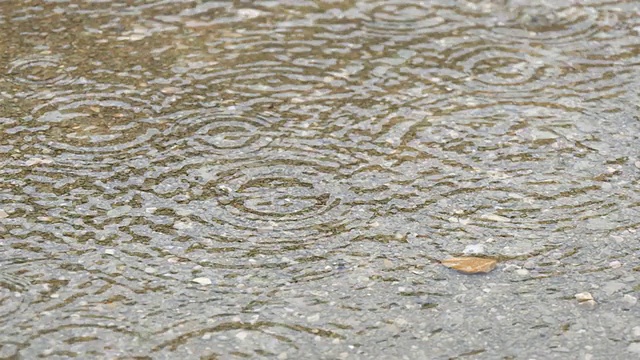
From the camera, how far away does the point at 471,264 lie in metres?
3.67

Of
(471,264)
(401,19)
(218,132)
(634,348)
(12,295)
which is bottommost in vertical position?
(634,348)

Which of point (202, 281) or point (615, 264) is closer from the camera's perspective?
point (202, 281)

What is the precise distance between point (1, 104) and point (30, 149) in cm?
43

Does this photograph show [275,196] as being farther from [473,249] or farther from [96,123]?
[96,123]

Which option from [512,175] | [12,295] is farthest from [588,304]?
[12,295]

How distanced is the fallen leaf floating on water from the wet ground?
0.04 m

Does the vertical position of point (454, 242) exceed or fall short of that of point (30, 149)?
it falls short

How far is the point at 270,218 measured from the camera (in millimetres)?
3906

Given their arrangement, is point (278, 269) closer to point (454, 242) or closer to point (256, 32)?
point (454, 242)

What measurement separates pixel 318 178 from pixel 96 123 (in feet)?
3.56

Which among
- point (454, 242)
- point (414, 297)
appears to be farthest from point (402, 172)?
point (414, 297)

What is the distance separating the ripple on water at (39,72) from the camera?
188 inches

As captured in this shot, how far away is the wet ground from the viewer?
3365 millimetres

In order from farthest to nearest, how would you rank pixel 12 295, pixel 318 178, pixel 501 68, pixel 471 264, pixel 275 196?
pixel 501 68, pixel 318 178, pixel 275 196, pixel 471 264, pixel 12 295
